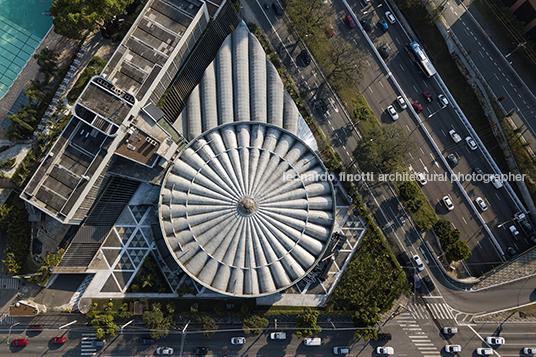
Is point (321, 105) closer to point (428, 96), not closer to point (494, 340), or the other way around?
point (428, 96)

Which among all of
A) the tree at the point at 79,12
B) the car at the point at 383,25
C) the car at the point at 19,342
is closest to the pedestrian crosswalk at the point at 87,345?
the car at the point at 19,342

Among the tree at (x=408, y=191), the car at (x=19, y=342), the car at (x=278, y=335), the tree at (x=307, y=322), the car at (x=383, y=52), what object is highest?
the car at (x=383, y=52)

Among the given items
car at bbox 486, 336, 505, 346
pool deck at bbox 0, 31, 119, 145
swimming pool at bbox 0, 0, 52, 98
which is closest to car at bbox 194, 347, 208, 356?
car at bbox 486, 336, 505, 346

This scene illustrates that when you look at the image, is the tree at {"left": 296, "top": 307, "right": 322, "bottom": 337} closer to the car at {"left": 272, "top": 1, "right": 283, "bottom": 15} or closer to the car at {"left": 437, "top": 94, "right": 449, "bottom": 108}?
the car at {"left": 437, "top": 94, "right": 449, "bottom": 108}

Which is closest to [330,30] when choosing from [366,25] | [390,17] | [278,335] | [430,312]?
[366,25]

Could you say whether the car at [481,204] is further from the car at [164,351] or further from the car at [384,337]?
the car at [164,351]

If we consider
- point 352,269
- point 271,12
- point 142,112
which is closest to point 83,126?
point 142,112

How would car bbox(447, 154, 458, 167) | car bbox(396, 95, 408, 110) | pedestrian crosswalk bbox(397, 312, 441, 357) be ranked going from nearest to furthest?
1. pedestrian crosswalk bbox(397, 312, 441, 357)
2. car bbox(447, 154, 458, 167)
3. car bbox(396, 95, 408, 110)
